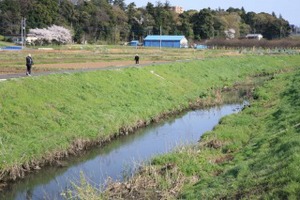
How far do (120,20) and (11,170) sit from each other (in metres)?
104

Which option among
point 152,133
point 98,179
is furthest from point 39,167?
point 152,133

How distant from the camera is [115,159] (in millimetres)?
18672

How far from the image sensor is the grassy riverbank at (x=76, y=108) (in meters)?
17.1

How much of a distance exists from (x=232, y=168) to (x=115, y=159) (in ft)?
23.9

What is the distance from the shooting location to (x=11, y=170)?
1530 centimetres

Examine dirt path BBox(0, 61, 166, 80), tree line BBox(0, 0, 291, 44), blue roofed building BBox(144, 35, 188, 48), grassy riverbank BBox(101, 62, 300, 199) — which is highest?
tree line BBox(0, 0, 291, 44)

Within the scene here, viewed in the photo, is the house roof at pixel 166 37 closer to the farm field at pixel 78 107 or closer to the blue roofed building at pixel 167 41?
the blue roofed building at pixel 167 41

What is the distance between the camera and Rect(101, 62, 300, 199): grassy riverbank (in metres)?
9.92

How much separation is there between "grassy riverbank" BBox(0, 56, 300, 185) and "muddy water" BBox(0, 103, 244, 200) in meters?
0.65

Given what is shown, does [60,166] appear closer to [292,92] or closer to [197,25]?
[292,92]

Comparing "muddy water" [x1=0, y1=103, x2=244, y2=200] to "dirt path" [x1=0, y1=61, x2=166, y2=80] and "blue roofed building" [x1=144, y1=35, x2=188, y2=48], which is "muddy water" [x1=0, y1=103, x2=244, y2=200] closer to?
"dirt path" [x1=0, y1=61, x2=166, y2=80]

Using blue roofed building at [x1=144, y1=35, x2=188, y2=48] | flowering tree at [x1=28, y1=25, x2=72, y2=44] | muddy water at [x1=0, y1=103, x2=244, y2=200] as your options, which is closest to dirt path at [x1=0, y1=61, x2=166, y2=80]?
muddy water at [x1=0, y1=103, x2=244, y2=200]

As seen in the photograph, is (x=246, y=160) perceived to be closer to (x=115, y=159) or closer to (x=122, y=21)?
(x=115, y=159)

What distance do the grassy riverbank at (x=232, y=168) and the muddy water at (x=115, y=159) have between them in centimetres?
121
